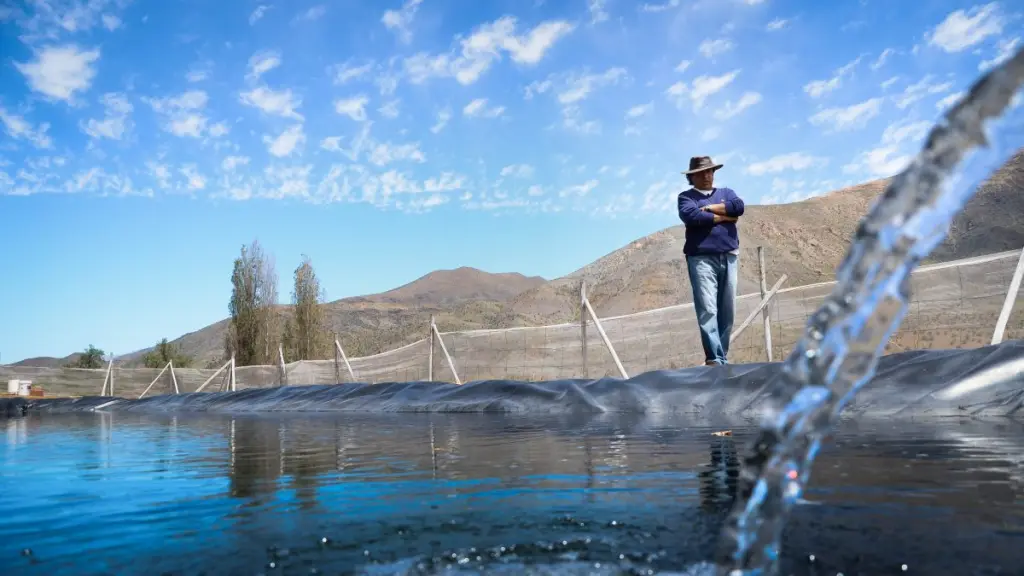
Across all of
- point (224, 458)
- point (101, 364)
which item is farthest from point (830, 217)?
point (224, 458)

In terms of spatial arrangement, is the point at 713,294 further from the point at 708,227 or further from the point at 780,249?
the point at 780,249

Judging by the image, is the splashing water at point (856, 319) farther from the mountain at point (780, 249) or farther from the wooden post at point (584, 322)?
the mountain at point (780, 249)

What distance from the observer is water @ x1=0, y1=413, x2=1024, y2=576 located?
1.37m

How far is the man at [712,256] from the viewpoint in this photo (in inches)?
256

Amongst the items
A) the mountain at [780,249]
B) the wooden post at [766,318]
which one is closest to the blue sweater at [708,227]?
the wooden post at [766,318]

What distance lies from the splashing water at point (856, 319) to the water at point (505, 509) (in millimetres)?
210

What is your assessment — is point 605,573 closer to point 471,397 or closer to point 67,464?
point 67,464

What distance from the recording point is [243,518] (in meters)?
1.89

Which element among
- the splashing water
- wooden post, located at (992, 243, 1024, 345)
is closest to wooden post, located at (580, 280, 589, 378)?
wooden post, located at (992, 243, 1024, 345)

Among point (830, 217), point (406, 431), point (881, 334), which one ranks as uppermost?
point (830, 217)

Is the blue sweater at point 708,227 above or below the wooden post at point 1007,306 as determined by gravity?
above

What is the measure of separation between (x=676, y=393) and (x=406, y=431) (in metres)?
2.25

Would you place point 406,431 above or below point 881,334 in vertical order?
below

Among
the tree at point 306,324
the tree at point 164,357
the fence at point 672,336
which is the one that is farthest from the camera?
the tree at point 164,357
